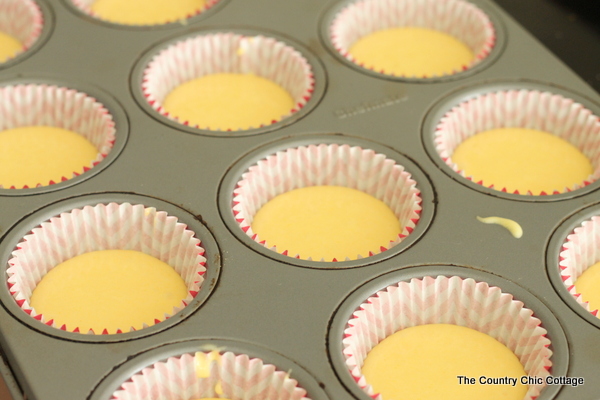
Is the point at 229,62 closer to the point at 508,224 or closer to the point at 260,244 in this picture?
the point at 260,244

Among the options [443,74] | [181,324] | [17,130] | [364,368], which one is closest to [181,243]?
[181,324]

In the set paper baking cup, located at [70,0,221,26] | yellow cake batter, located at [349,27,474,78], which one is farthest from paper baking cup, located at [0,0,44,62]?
yellow cake batter, located at [349,27,474,78]

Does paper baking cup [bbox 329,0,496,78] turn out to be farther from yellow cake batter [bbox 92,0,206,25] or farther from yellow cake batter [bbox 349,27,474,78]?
yellow cake batter [bbox 92,0,206,25]

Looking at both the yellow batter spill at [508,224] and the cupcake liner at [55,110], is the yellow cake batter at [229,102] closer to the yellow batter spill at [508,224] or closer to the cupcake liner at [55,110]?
the cupcake liner at [55,110]

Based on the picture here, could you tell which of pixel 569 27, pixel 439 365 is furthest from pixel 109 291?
pixel 569 27

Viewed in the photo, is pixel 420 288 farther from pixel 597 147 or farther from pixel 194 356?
pixel 597 147
